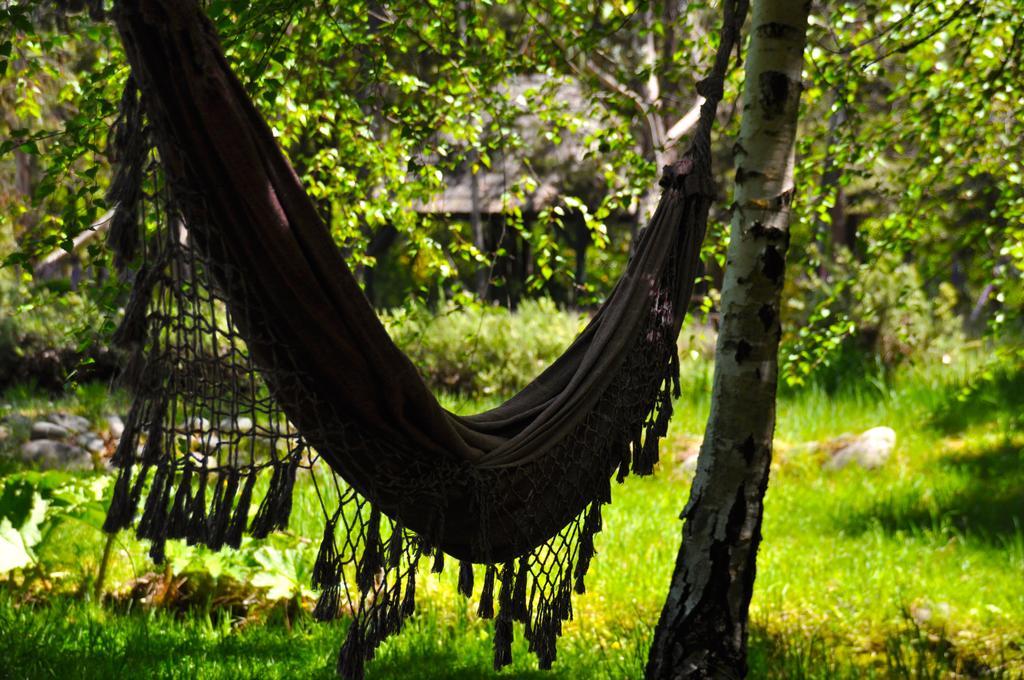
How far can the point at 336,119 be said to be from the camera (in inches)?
125

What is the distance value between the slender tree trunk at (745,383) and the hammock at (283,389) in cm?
17

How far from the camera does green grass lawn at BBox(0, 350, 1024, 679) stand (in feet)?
9.12

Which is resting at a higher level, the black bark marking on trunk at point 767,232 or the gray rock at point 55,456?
the black bark marking on trunk at point 767,232

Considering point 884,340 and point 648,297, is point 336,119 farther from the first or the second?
point 884,340

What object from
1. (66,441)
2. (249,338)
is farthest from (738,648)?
(66,441)

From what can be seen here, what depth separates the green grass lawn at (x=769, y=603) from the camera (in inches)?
109

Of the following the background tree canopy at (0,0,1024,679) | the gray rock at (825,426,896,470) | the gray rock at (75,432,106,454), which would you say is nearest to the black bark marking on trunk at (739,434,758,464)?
the background tree canopy at (0,0,1024,679)

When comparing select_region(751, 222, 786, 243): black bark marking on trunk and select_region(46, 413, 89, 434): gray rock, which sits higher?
select_region(751, 222, 786, 243): black bark marking on trunk

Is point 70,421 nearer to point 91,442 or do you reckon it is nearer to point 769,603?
point 91,442

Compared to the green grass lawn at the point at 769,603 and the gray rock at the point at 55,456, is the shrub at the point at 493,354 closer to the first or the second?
the green grass lawn at the point at 769,603

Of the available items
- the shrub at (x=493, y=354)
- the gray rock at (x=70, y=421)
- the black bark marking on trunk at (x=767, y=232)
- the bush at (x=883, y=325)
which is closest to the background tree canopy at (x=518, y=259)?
the black bark marking on trunk at (x=767, y=232)

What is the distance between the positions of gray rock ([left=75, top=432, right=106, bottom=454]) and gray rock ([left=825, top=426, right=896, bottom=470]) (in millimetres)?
4224

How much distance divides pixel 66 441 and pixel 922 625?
183 inches

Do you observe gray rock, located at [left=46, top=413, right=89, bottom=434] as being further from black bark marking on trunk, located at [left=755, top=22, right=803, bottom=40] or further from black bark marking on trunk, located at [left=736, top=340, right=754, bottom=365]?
black bark marking on trunk, located at [left=755, top=22, right=803, bottom=40]
